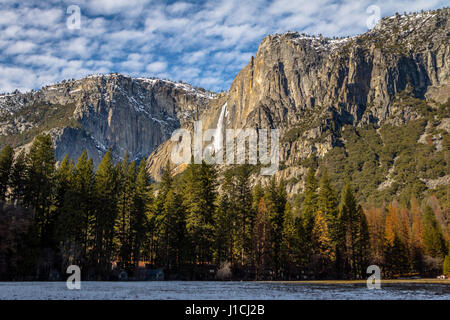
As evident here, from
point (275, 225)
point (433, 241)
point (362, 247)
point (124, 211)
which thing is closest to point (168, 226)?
point (124, 211)

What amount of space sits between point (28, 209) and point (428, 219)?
257 feet

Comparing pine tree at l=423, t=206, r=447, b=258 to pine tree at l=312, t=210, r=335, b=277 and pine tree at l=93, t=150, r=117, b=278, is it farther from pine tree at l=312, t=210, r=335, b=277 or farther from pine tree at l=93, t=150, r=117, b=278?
pine tree at l=93, t=150, r=117, b=278

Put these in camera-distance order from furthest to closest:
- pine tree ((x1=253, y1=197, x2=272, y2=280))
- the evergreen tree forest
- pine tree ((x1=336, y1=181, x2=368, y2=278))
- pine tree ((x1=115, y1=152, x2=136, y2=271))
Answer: pine tree ((x1=336, y1=181, x2=368, y2=278)) < pine tree ((x1=115, y1=152, x2=136, y2=271)) < pine tree ((x1=253, y1=197, x2=272, y2=280)) < the evergreen tree forest

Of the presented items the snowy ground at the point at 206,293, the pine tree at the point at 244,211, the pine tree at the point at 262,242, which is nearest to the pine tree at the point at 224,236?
the pine tree at the point at 244,211

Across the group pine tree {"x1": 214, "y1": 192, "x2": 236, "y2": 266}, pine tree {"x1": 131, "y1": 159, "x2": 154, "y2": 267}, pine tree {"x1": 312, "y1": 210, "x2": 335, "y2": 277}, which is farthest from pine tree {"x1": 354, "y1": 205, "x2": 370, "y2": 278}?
pine tree {"x1": 131, "y1": 159, "x2": 154, "y2": 267}

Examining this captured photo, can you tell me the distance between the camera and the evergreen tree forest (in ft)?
152

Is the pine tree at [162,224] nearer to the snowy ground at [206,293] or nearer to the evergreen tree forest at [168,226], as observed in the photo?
the evergreen tree forest at [168,226]

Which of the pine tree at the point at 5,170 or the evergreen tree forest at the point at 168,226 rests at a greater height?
the pine tree at the point at 5,170

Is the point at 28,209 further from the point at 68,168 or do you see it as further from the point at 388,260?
the point at 388,260

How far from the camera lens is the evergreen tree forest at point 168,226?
4638cm

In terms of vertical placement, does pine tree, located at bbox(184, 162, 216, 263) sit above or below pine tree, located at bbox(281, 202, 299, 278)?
above

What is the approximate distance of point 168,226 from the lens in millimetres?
54438

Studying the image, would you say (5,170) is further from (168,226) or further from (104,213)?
(168,226)
